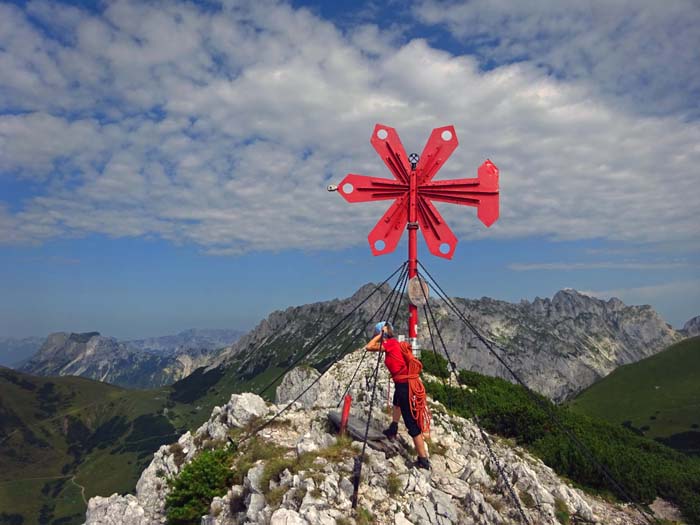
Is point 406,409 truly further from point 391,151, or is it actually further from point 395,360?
point 391,151

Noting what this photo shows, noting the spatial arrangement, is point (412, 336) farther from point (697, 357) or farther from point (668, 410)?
point (697, 357)

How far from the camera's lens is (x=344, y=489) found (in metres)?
13.2

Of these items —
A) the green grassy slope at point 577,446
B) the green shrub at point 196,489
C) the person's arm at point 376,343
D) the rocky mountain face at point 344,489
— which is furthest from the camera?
the green grassy slope at point 577,446

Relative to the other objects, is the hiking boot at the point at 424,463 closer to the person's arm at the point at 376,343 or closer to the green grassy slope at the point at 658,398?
the person's arm at the point at 376,343

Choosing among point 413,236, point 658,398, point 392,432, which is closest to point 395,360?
point 392,432

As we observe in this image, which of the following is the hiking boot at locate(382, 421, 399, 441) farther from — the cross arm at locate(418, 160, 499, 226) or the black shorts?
the cross arm at locate(418, 160, 499, 226)

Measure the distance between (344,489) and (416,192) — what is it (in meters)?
11.1

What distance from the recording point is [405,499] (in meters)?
13.2

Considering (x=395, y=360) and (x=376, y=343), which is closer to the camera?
(x=395, y=360)

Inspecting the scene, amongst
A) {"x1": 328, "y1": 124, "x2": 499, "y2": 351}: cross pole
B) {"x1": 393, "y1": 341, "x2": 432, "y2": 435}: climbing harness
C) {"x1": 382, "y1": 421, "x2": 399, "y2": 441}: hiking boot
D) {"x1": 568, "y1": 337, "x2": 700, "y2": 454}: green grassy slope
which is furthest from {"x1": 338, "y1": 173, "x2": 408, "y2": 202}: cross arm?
{"x1": 568, "y1": 337, "x2": 700, "y2": 454}: green grassy slope

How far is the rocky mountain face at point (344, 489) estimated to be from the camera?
12.8 meters

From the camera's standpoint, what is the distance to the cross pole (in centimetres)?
1655

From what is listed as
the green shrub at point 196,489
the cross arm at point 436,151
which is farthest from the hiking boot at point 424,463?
the cross arm at point 436,151

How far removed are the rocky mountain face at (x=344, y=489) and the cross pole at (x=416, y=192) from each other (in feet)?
16.4
